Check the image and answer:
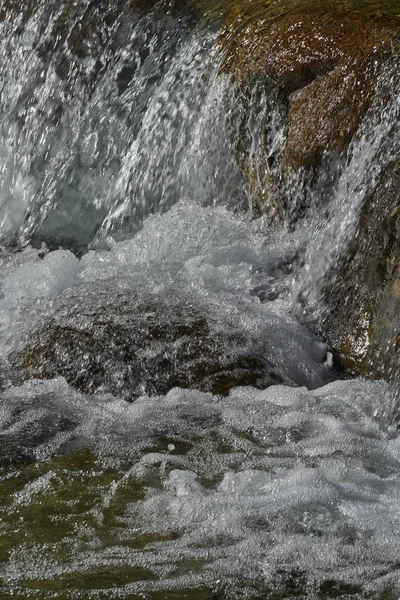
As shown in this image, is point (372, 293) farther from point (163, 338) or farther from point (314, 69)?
point (314, 69)

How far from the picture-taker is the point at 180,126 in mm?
6531

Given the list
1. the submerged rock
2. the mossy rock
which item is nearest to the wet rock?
the submerged rock

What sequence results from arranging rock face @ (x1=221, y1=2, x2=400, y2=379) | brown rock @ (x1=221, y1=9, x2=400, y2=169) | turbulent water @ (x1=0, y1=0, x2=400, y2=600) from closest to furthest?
turbulent water @ (x1=0, y1=0, x2=400, y2=600) → rock face @ (x1=221, y1=2, x2=400, y2=379) → brown rock @ (x1=221, y1=9, x2=400, y2=169)

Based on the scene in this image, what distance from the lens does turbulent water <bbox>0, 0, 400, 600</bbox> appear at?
9.52 ft

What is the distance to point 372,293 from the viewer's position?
465 cm

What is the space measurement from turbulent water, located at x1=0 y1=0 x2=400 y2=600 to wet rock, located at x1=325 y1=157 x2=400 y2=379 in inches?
4.1

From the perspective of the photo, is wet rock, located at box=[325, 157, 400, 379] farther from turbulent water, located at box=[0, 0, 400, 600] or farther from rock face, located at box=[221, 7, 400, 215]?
rock face, located at box=[221, 7, 400, 215]

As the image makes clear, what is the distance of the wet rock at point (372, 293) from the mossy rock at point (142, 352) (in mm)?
457

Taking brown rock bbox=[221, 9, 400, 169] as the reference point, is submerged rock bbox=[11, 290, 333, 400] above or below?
below

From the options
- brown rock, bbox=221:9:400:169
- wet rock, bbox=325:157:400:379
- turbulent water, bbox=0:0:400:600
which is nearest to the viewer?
turbulent water, bbox=0:0:400:600

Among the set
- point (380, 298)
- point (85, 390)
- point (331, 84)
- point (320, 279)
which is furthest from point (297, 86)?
point (85, 390)

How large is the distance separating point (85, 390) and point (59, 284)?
1353mm

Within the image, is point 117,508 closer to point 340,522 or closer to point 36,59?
point 340,522

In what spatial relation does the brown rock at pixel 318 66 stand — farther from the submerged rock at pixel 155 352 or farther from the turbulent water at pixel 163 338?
the submerged rock at pixel 155 352
